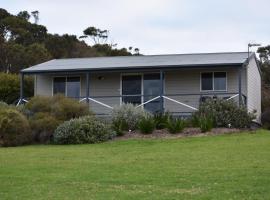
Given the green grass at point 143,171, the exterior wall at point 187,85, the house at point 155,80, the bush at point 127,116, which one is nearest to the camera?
the green grass at point 143,171

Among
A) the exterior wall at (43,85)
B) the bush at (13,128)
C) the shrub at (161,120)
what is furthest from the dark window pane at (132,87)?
the bush at (13,128)

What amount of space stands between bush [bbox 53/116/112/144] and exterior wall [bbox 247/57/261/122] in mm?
9659

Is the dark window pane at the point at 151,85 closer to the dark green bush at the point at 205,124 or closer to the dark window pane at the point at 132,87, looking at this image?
the dark window pane at the point at 132,87

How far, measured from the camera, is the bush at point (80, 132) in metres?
21.8

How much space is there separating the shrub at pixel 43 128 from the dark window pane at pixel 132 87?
7203 millimetres

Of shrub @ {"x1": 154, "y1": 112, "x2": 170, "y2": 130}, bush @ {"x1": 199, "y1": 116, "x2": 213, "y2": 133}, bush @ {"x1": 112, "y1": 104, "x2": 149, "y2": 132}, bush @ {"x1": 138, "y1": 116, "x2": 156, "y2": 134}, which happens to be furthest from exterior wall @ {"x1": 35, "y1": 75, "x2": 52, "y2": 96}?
bush @ {"x1": 199, "y1": 116, "x2": 213, "y2": 133}

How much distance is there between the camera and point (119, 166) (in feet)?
46.1

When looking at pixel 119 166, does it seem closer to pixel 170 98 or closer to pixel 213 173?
pixel 213 173

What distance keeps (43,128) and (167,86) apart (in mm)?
8667

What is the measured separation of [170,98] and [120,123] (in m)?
5.97

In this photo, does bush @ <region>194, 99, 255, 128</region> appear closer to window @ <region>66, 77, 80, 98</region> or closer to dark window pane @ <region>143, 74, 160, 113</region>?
dark window pane @ <region>143, 74, 160, 113</region>

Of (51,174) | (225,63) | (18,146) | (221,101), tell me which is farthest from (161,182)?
(225,63)

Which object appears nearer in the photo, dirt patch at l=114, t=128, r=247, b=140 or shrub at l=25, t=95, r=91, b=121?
dirt patch at l=114, t=128, r=247, b=140

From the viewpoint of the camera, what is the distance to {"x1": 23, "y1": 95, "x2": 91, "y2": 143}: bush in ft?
75.3
